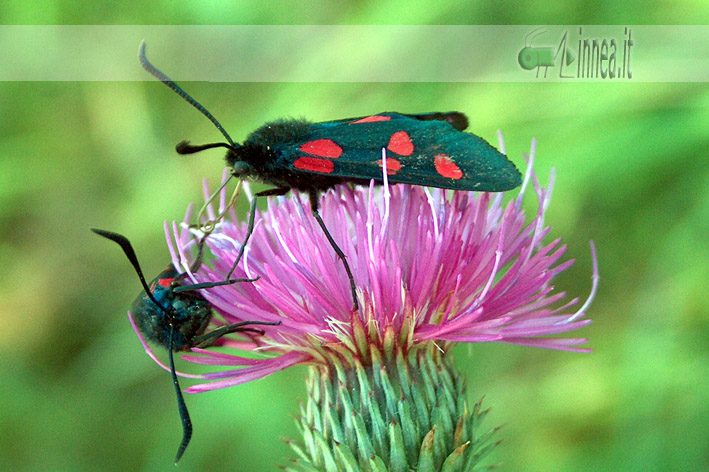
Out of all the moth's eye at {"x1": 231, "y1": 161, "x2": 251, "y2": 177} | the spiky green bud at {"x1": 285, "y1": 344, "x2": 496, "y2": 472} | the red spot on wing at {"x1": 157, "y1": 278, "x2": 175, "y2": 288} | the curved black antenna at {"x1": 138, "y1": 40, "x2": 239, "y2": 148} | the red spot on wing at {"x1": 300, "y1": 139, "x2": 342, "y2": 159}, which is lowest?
the spiky green bud at {"x1": 285, "y1": 344, "x2": 496, "y2": 472}

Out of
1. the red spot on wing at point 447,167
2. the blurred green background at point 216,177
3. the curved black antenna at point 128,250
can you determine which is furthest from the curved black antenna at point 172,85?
the blurred green background at point 216,177

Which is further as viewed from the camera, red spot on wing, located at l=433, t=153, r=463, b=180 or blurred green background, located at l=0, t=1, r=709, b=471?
blurred green background, located at l=0, t=1, r=709, b=471

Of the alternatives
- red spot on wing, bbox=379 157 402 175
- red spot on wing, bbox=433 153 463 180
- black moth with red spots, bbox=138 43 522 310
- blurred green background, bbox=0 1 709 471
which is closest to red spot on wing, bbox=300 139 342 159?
black moth with red spots, bbox=138 43 522 310

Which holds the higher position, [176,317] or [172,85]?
[172,85]

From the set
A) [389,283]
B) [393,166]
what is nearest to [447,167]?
[393,166]

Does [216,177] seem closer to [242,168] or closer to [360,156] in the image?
[242,168]

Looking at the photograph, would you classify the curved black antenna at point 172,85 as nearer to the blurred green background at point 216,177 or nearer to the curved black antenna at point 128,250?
the curved black antenna at point 128,250

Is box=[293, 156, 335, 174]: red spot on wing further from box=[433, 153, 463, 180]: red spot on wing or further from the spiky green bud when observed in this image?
the spiky green bud

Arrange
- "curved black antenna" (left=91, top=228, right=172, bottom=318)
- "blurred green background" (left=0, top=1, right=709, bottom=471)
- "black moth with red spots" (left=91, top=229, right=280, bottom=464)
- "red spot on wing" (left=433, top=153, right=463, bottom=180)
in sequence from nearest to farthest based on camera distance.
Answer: "curved black antenna" (left=91, top=228, right=172, bottom=318) → "red spot on wing" (left=433, top=153, right=463, bottom=180) → "black moth with red spots" (left=91, top=229, right=280, bottom=464) → "blurred green background" (left=0, top=1, right=709, bottom=471)

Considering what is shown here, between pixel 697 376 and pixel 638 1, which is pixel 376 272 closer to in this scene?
pixel 697 376
